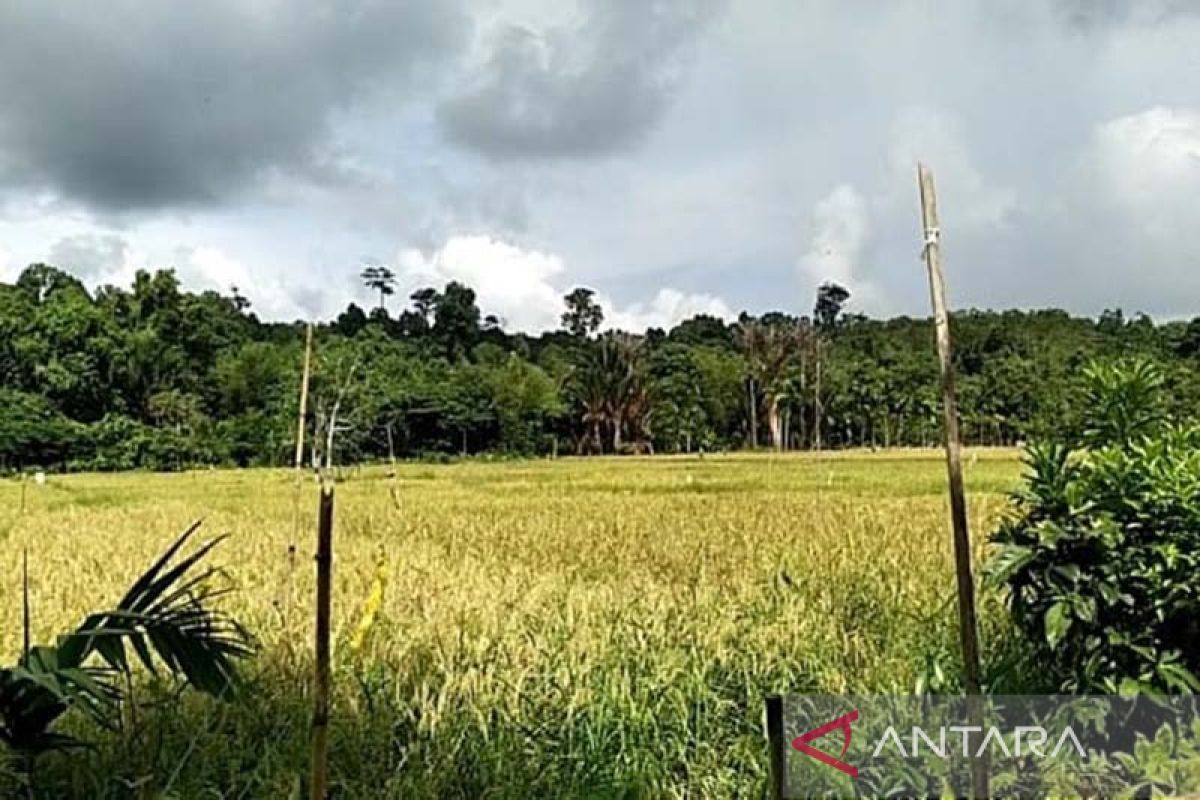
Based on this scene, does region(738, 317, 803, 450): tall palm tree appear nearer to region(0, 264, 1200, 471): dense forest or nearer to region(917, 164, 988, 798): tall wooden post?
region(0, 264, 1200, 471): dense forest

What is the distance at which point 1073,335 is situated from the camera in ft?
182

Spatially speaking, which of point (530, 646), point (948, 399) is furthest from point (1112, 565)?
point (530, 646)

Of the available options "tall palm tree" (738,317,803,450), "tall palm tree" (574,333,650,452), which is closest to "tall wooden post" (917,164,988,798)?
"tall palm tree" (738,317,803,450)

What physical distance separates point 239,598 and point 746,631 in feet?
11.4

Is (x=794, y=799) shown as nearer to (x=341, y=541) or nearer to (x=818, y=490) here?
(x=341, y=541)

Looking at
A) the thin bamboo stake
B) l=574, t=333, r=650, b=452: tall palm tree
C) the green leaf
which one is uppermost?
l=574, t=333, r=650, b=452: tall palm tree

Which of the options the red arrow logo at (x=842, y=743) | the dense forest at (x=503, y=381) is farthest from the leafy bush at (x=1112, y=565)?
the dense forest at (x=503, y=381)

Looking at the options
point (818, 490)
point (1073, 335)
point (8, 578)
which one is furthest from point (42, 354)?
point (1073, 335)

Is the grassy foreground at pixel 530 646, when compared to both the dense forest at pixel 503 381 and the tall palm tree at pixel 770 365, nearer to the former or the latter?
the dense forest at pixel 503 381

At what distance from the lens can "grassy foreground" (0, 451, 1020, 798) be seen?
367cm

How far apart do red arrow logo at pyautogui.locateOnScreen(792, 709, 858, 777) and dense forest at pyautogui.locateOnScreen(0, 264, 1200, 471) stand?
96.3 feet

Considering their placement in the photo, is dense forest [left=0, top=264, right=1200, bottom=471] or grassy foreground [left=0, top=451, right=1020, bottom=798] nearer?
grassy foreground [left=0, top=451, right=1020, bottom=798]

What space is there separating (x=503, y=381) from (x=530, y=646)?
157ft

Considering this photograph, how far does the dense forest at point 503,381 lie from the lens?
40.3 m
